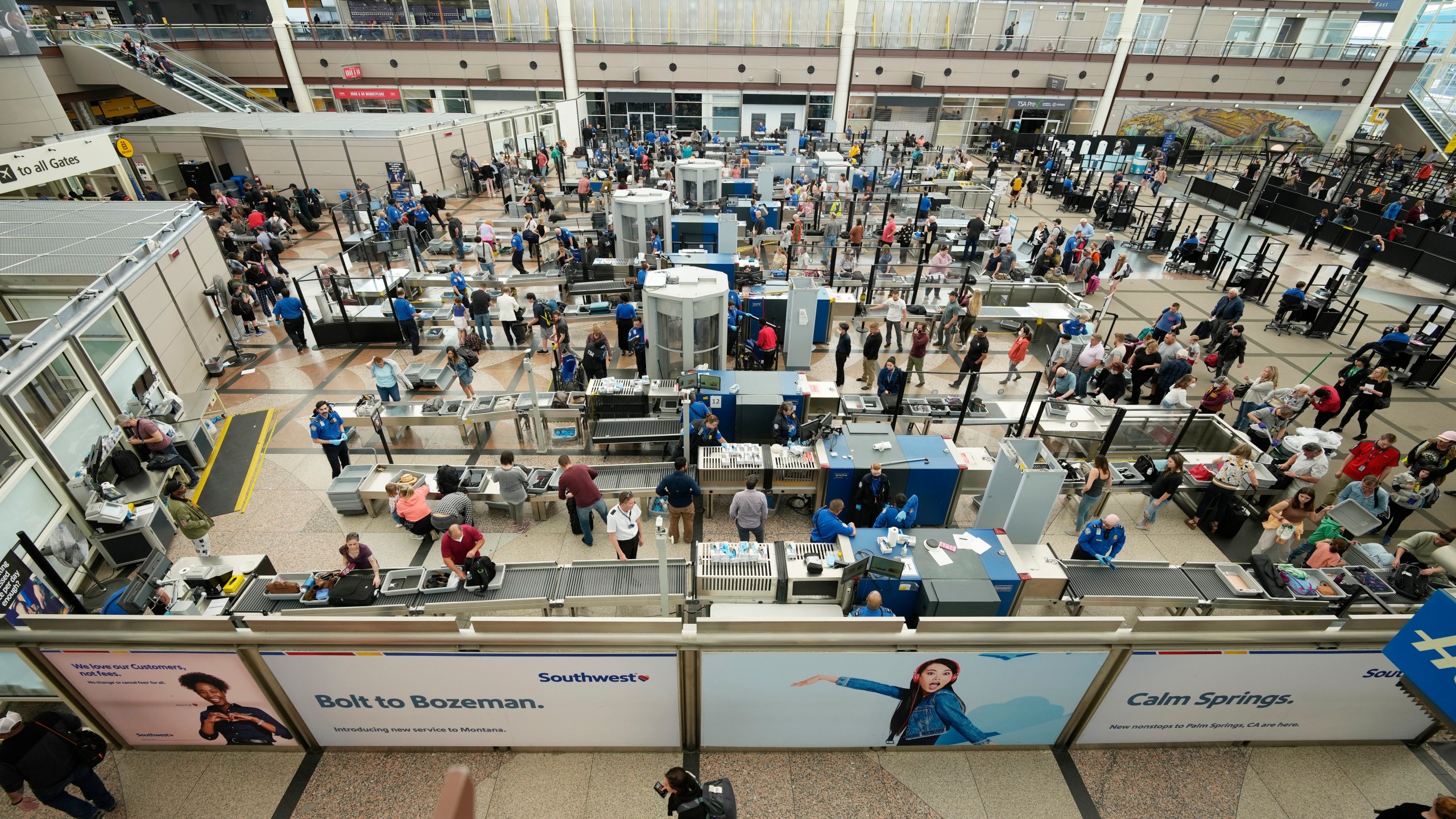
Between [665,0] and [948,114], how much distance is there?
19.1m

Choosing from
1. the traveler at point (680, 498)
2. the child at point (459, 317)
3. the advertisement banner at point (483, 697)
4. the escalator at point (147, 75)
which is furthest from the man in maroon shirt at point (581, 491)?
the escalator at point (147, 75)

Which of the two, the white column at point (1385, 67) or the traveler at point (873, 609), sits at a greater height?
the white column at point (1385, 67)

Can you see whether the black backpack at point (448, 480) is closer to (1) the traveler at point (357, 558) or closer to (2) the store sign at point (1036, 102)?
(1) the traveler at point (357, 558)

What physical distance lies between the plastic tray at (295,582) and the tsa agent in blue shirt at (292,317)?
29.6 feet

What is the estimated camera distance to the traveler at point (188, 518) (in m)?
7.61

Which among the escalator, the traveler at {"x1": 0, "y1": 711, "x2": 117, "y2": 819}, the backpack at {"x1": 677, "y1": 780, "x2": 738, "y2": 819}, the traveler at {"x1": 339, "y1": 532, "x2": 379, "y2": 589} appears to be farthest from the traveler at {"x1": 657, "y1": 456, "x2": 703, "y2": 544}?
the escalator

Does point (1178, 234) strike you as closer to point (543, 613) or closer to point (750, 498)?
point (750, 498)

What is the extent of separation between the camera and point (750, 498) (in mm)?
7465

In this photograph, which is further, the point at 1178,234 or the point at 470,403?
the point at 1178,234

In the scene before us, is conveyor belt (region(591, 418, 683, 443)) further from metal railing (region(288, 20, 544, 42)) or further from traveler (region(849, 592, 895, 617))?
metal railing (region(288, 20, 544, 42))

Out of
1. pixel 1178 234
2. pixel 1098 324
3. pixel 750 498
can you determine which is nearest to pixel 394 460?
pixel 750 498

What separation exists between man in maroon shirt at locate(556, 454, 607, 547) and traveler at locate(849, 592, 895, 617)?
358 centimetres

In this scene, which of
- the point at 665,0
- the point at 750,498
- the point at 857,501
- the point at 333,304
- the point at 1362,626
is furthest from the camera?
the point at 665,0

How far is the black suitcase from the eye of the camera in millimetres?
6004
